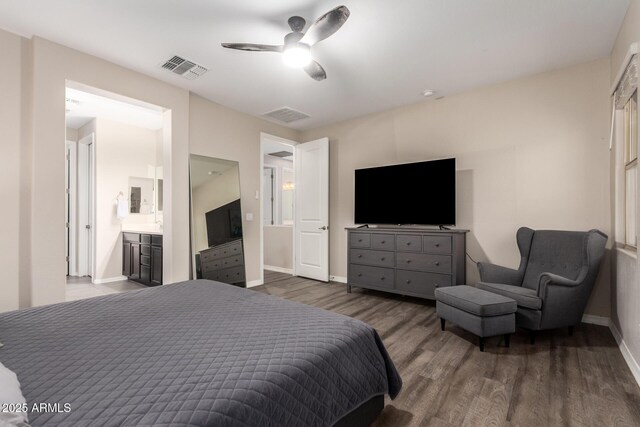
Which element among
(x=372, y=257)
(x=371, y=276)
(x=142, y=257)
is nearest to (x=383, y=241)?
(x=372, y=257)

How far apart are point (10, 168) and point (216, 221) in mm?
2023

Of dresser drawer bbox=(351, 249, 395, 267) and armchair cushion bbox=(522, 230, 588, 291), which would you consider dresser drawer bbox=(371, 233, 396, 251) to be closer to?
dresser drawer bbox=(351, 249, 395, 267)

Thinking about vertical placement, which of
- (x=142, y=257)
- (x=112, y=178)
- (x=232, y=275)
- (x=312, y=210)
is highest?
(x=112, y=178)

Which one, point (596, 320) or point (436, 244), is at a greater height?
point (436, 244)

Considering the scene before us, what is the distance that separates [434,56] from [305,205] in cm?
297

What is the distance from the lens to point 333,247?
195 inches

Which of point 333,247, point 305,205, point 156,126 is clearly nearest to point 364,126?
point 305,205

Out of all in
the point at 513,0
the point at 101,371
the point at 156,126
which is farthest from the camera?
the point at 156,126

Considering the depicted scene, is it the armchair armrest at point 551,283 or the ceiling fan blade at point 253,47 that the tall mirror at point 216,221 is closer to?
the ceiling fan blade at point 253,47

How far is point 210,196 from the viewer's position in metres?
4.04

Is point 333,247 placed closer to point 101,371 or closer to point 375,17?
point 375,17

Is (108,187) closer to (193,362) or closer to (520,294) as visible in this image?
(193,362)

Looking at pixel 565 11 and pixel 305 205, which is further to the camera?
pixel 305 205

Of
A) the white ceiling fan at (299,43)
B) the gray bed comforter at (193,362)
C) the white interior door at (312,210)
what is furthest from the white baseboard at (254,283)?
the white ceiling fan at (299,43)
